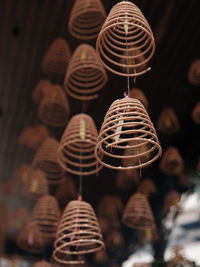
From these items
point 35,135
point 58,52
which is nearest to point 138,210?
point 58,52

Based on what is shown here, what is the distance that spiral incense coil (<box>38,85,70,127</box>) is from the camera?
12.1 ft

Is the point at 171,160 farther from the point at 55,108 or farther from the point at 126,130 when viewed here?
the point at 126,130

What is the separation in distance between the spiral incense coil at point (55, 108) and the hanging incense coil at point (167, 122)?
1.35 meters

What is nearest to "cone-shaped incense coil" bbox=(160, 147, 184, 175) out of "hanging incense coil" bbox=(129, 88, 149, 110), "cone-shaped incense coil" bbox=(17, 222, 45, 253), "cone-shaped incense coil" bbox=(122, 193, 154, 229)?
"cone-shaped incense coil" bbox=(122, 193, 154, 229)

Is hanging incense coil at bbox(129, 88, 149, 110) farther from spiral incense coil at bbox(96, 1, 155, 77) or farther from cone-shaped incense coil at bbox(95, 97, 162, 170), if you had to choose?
cone-shaped incense coil at bbox(95, 97, 162, 170)

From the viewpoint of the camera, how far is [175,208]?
19.3 feet

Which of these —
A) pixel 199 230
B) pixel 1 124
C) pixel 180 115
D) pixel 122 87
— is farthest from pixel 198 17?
pixel 199 230

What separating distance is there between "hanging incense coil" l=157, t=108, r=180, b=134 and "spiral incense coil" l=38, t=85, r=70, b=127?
1.35 metres

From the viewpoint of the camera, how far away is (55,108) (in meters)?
4.00

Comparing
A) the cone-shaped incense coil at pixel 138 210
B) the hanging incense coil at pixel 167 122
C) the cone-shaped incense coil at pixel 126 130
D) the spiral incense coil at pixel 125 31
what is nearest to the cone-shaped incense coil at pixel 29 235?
the cone-shaped incense coil at pixel 138 210

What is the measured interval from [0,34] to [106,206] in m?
3.76

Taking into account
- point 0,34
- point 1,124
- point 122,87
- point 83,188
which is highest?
point 0,34

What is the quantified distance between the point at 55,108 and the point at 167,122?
167 centimetres

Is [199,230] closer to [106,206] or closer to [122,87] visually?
[106,206]
